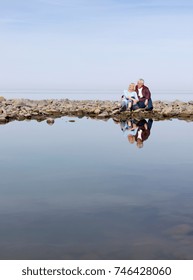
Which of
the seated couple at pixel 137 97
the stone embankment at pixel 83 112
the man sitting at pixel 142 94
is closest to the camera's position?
the man sitting at pixel 142 94

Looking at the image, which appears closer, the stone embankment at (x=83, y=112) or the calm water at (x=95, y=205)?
the calm water at (x=95, y=205)

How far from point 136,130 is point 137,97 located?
741 centimetres

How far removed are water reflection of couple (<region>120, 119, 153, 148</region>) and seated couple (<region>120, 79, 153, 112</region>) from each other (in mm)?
2597

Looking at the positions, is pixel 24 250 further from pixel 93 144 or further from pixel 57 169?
pixel 93 144

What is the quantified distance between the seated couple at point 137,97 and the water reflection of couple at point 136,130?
2.60 metres

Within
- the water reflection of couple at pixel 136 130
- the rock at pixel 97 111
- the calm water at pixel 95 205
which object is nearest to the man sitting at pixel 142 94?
the water reflection of couple at pixel 136 130

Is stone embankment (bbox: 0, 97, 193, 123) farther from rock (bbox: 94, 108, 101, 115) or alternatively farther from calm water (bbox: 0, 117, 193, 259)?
calm water (bbox: 0, 117, 193, 259)

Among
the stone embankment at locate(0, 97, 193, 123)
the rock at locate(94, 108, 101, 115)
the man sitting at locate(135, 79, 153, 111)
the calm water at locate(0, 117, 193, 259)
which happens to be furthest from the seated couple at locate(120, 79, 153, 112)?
the calm water at locate(0, 117, 193, 259)

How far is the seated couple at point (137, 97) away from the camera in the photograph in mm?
27286

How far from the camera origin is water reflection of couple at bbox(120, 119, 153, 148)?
17.9 m

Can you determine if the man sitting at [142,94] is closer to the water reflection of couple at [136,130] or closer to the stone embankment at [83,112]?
the stone embankment at [83,112]

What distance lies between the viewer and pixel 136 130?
2042 cm
